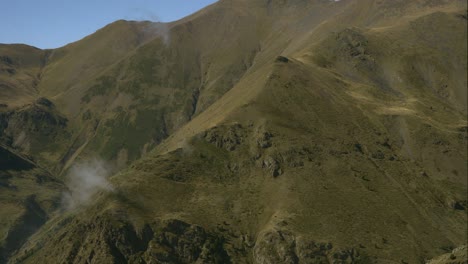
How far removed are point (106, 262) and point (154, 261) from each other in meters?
17.9

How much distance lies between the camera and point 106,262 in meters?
199

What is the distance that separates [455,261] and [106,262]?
429ft

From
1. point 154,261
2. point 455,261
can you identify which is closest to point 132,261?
point 154,261

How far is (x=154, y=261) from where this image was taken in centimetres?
19962

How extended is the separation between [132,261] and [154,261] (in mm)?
8310

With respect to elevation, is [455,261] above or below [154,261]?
above

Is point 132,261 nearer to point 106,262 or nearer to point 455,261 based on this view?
point 106,262

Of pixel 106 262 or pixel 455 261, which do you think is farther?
pixel 106 262

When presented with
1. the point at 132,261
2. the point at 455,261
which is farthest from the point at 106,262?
the point at 455,261

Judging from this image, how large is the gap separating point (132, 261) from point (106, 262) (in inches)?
380

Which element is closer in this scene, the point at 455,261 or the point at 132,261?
the point at 455,261

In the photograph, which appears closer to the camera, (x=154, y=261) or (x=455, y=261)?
(x=455, y=261)

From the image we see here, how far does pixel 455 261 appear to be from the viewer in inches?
4382

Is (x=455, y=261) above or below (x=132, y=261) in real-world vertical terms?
above
